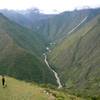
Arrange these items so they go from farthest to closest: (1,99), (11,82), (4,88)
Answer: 1. (11,82)
2. (4,88)
3. (1,99)

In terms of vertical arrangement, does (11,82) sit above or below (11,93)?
above

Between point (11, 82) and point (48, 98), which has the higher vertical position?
point (11, 82)

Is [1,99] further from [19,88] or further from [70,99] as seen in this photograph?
[70,99]

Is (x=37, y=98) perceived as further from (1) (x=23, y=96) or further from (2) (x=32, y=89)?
(2) (x=32, y=89)

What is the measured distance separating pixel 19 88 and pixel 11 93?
A: 224 inches

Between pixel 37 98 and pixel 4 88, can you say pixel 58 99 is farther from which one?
pixel 4 88

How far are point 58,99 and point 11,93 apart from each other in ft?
37.0

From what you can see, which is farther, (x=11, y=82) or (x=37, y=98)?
(x=11, y=82)

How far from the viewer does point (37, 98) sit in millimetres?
75562

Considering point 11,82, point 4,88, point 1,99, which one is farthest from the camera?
point 11,82

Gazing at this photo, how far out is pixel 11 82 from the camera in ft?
296

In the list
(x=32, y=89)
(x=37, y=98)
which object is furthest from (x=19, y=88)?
(x=37, y=98)

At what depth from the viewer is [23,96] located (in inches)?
3024

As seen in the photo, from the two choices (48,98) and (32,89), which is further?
(32,89)
